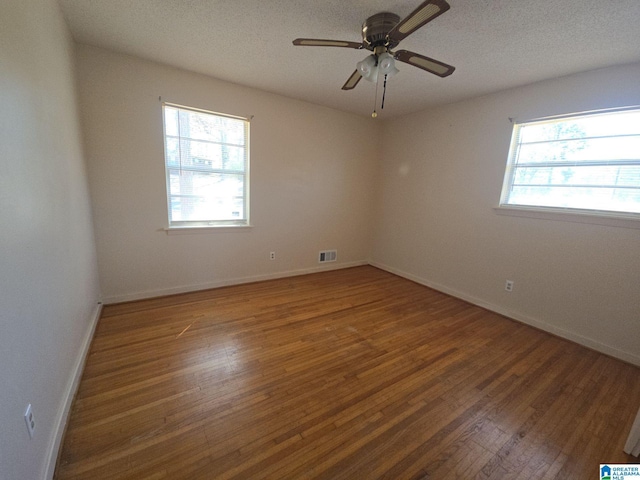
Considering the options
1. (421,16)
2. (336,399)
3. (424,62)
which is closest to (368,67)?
(424,62)

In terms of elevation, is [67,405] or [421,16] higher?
[421,16]

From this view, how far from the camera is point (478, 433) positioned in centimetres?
152

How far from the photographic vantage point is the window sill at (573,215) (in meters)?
2.26

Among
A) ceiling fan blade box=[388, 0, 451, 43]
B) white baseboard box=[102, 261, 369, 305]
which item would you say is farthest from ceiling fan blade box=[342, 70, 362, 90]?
white baseboard box=[102, 261, 369, 305]

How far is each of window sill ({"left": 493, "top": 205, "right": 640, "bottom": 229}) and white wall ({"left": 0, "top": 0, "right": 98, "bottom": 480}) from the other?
3.99m

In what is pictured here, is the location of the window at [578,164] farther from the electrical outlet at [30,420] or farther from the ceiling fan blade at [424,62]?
the electrical outlet at [30,420]

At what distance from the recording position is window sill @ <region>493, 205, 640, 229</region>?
7.42ft

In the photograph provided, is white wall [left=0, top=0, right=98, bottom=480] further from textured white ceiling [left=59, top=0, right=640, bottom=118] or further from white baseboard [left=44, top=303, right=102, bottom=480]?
textured white ceiling [left=59, top=0, right=640, bottom=118]

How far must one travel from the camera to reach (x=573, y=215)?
254 centimetres

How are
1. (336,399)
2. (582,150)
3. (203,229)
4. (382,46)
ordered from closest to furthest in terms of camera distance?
(336,399)
(382,46)
(582,150)
(203,229)

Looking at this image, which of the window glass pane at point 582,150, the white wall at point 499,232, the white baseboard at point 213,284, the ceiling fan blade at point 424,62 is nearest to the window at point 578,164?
the window glass pane at point 582,150

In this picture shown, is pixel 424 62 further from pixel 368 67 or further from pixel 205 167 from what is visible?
pixel 205 167
